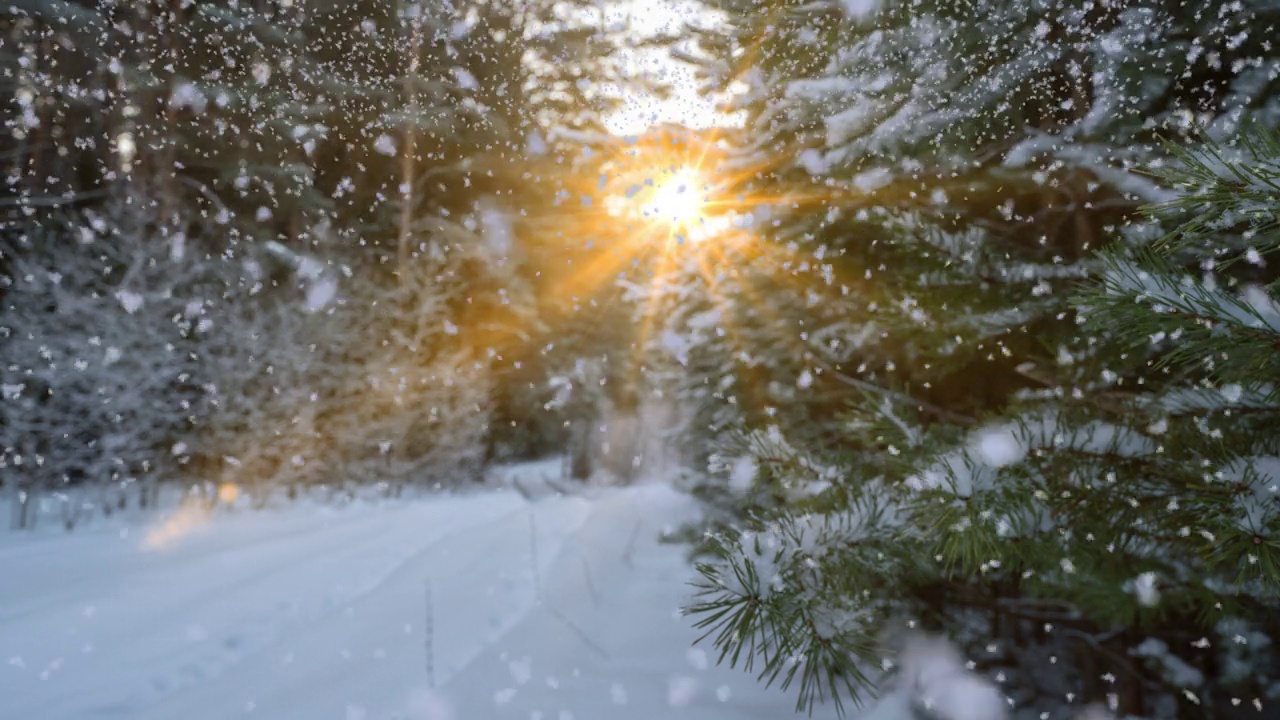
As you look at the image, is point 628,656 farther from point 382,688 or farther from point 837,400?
point 837,400

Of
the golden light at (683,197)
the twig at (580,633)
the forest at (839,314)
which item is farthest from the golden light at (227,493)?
the golden light at (683,197)

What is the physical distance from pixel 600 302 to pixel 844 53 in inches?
427

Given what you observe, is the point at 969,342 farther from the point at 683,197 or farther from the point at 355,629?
the point at 355,629

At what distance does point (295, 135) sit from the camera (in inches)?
445

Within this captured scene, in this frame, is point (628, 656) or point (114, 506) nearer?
point (628, 656)

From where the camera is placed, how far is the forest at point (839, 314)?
3.87ft

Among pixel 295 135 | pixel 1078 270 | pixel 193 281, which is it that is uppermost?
pixel 295 135

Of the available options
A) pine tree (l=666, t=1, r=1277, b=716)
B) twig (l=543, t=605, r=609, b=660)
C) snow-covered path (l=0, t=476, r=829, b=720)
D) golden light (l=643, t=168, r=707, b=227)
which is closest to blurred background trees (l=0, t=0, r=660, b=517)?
snow-covered path (l=0, t=476, r=829, b=720)

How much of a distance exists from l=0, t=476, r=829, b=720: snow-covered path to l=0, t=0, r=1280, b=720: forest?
0.43 m

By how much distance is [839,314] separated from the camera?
3.32 meters

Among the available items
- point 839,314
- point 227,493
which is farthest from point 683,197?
point 227,493

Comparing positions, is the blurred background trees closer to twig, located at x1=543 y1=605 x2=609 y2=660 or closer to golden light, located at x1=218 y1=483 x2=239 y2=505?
golden light, located at x1=218 y1=483 x2=239 y2=505

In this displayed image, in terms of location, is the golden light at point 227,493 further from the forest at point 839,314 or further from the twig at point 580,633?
the twig at point 580,633

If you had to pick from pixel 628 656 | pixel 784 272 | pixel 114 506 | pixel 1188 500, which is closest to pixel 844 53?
pixel 784 272
